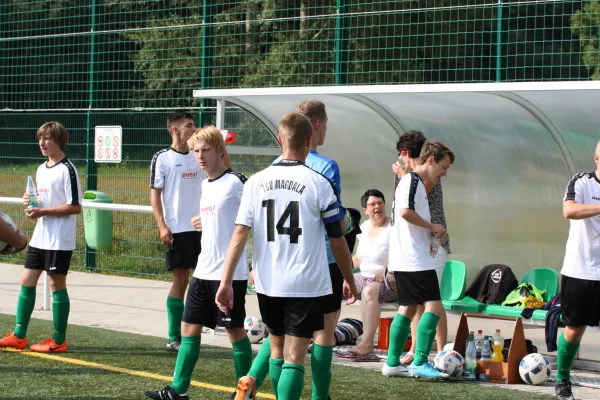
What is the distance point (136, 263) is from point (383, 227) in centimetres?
564

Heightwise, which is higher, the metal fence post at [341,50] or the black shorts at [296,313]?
the metal fence post at [341,50]

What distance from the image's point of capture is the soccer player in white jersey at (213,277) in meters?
6.04

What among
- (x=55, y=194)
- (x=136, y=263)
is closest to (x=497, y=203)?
(x=55, y=194)

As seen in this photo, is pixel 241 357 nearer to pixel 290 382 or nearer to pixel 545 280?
pixel 290 382

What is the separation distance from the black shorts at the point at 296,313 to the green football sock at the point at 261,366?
1.27 ft

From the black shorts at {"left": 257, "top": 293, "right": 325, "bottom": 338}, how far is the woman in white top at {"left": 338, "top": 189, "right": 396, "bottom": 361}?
2.77 meters

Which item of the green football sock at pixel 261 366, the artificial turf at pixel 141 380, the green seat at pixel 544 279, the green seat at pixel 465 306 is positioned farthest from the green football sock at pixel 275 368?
the green seat at pixel 544 279

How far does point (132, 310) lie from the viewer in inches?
410

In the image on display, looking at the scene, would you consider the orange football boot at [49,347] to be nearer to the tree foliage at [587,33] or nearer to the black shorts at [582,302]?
the black shorts at [582,302]

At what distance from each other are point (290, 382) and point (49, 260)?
3.18 metres

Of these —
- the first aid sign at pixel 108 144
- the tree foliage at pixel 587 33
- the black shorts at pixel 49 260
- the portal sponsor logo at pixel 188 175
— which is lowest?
the black shorts at pixel 49 260

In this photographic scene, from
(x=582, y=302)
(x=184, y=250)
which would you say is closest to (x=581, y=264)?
(x=582, y=302)

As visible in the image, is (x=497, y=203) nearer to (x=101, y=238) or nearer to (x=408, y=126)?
(x=408, y=126)

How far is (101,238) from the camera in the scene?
43.2 feet
